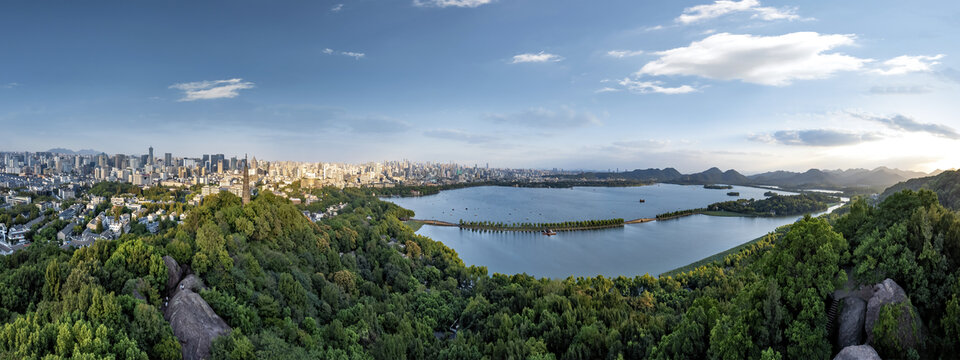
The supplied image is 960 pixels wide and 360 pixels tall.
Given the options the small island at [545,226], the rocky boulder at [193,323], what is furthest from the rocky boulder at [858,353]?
the small island at [545,226]

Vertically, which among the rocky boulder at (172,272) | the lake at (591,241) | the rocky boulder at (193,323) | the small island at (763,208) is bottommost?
the lake at (591,241)

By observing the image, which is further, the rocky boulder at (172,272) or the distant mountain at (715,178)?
the distant mountain at (715,178)

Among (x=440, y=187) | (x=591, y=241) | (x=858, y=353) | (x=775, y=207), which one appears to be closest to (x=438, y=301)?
(x=858, y=353)

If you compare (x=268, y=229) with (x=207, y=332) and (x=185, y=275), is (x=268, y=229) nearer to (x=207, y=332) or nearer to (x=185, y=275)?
(x=185, y=275)

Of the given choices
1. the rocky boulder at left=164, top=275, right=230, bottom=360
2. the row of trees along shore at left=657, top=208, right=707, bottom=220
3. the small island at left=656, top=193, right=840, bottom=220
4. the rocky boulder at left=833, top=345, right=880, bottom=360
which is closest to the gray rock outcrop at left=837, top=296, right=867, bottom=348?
the rocky boulder at left=833, top=345, right=880, bottom=360

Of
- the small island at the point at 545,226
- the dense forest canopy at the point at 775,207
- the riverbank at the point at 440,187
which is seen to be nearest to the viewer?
the small island at the point at 545,226

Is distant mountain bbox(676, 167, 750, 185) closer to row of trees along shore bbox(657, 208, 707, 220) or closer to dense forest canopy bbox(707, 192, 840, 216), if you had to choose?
dense forest canopy bbox(707, 192, 840, 216)

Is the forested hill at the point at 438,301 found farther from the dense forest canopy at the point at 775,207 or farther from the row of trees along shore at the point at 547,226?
the dense forest canopy at the point at 775,207
